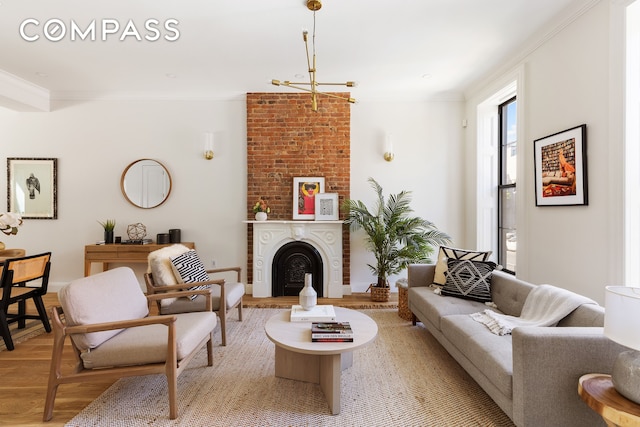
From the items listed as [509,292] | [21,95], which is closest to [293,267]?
[509,292]

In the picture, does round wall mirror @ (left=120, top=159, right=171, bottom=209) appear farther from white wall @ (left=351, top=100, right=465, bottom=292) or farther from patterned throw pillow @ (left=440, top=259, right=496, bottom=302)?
patterned throw pillow @ (left=440, top=259, right=496, bottom=302)

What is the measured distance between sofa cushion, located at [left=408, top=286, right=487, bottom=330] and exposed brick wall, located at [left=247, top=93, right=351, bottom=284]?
5.68ft

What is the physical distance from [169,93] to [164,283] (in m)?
3.18

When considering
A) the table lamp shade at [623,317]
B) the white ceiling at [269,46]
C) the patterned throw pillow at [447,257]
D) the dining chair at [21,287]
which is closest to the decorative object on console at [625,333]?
the table lamp shade at [623,317]

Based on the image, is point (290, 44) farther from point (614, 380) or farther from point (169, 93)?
point (614, 380)

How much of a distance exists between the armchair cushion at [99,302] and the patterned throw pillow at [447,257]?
8.90 feet

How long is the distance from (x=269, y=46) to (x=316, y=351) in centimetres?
304

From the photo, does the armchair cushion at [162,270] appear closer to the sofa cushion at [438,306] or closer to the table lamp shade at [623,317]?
the sofa cushion at [438,306]

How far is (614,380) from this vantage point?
4.62ft

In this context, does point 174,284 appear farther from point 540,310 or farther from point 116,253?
point 540,310

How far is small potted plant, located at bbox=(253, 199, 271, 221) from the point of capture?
4672mm

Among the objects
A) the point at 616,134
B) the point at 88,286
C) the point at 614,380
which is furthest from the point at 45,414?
the point at 616,134

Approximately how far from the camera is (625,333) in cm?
133

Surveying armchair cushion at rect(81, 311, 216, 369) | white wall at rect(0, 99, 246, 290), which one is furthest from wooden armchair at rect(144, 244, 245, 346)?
white wall at rect(0, 99, 246, 290)
